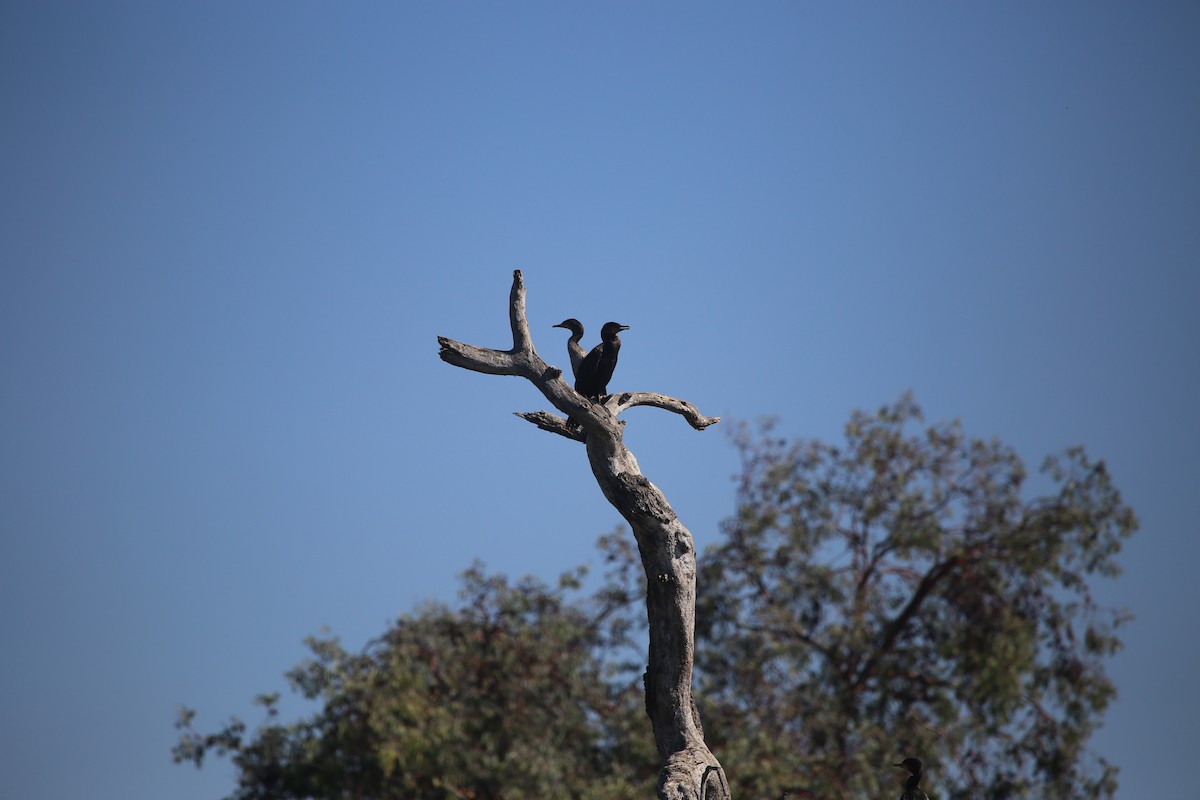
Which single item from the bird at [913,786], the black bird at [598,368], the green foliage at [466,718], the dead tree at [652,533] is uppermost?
the green foliage at [466,718]

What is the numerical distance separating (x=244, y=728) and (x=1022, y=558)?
404 inches

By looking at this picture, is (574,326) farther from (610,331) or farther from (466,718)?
(466,718)

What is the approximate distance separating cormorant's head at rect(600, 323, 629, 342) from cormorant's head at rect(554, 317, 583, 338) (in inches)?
13.3

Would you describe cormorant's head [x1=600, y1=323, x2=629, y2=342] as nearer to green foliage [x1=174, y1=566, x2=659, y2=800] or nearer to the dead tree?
the dead tree

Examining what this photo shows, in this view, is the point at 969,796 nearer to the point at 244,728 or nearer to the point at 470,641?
the point at 470,641

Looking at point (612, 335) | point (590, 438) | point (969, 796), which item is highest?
point (969, 796)

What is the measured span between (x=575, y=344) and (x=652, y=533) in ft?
5.06

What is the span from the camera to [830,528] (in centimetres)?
1792

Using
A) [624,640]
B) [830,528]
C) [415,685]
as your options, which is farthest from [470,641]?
[830,528]

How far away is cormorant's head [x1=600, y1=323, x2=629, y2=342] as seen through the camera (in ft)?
26.8

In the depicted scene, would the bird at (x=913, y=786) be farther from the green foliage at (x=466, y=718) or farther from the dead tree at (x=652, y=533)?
the green foliage at (x=466, y=718)

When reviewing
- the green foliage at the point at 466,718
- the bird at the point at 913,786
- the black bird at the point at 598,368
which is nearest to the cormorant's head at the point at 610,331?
the black bird at the point at 598,368

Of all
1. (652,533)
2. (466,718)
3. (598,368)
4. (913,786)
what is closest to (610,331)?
(598,368)

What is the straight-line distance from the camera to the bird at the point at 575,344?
834 centimetres
